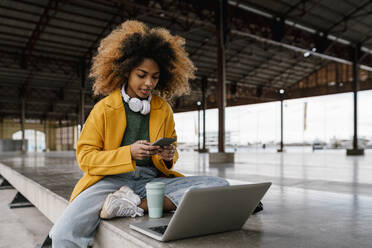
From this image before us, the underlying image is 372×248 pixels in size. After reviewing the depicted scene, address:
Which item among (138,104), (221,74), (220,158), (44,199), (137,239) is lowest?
(220,158)

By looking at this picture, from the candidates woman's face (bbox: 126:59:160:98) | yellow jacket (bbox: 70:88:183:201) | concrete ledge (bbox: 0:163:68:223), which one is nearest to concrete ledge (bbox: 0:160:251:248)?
yellow jacket (bbox: 70:88:183:201)

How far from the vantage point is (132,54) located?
239 cm

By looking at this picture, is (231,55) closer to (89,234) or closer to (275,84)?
(275,84)

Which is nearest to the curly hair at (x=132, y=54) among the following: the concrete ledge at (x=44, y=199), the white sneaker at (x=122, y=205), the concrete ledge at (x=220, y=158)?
the white sneaker at (x=122, y=205)

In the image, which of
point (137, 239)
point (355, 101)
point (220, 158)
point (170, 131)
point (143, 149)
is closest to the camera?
point (137, 239)

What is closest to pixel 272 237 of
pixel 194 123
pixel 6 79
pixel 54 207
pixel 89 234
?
pixel 89 234

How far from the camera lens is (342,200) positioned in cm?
330

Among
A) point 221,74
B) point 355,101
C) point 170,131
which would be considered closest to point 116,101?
point 170,131

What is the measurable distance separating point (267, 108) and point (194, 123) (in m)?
6.97

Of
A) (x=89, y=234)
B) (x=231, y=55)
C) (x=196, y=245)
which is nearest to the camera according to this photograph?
(x=196, y=245)

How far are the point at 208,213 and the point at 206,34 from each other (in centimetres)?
1630

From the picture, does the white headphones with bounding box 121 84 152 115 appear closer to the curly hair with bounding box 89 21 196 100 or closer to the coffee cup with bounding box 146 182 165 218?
the curly hair with bounding box 89 21 196 100

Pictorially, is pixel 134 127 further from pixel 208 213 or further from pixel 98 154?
pixel 208 213

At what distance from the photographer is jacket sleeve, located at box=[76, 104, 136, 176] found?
2082 mm
